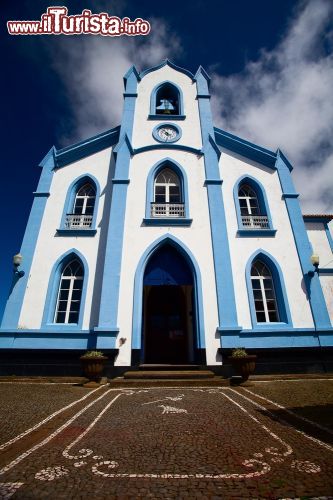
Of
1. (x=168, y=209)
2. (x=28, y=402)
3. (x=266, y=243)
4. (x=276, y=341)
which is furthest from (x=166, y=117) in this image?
(x=28, y=402)

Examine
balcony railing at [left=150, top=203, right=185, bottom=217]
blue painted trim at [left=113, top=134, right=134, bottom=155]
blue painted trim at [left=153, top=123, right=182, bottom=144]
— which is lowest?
balcony railing at [left=150, top=203, right=185, bottom=217]

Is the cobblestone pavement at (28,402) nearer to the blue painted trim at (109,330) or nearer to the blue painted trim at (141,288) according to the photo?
the blue painted trim at (109,330)

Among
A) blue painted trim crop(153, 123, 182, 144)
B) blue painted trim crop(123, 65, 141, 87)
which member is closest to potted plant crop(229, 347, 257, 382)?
blue painted trim crop(153, 123, 182, 144)

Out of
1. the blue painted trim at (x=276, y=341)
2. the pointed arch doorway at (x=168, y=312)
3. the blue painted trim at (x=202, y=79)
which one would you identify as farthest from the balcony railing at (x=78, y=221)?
the blue painted trim at (x=202, y=79)

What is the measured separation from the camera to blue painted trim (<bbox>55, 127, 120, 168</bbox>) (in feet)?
35.3

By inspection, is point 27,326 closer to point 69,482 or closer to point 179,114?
point 69,482

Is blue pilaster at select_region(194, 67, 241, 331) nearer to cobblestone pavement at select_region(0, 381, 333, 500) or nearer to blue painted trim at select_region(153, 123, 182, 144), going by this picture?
blue painted trim at select_region(153, 123, 182, 144)

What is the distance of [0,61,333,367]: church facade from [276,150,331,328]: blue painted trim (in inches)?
1.7

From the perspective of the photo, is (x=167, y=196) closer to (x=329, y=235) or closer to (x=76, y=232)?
(x=76, y=232)

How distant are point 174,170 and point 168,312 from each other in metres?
6.13

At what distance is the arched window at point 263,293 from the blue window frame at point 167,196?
314cm

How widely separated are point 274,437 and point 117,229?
23.8ft

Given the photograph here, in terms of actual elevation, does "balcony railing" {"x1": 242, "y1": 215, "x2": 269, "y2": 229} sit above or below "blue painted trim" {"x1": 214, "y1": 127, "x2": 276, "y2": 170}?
below

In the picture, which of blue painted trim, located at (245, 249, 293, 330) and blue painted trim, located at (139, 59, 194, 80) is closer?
blue painted trim, located at (245, 249, 293, 330)
